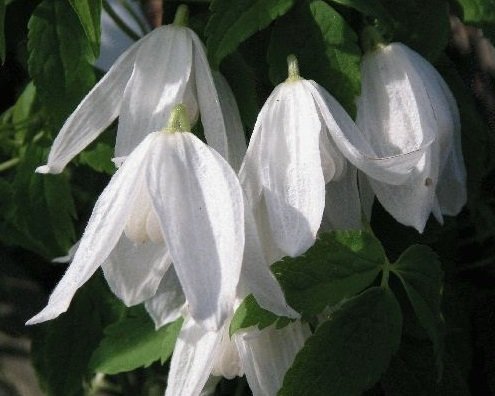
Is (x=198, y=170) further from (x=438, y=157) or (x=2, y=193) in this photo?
(x=2, y=193)

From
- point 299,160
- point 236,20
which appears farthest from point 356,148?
point 236,20

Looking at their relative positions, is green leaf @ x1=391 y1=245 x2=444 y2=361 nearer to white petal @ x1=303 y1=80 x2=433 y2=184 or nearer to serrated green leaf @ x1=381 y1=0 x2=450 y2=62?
white petal @ x1=303 y1=80 x2=433 y2=184

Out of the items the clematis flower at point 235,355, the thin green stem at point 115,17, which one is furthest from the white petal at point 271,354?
the thin green stem at point 115,17

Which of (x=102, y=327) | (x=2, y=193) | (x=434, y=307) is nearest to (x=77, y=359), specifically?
(x=102, y=327)

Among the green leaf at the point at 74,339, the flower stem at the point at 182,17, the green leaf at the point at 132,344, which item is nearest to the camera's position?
the flower stem at the point at 182,17

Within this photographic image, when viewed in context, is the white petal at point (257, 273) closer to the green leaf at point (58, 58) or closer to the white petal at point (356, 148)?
the white petal at point (356, 148)

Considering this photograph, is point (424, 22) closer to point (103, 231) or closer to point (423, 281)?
point (423, 281)

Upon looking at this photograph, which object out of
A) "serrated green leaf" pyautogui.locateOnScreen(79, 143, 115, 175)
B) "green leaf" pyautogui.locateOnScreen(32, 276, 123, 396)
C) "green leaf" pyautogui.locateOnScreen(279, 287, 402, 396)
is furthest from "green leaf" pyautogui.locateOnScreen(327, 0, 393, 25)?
"green leaf" pyautogui.locateOnScreen(32, 276, 123, 396)
